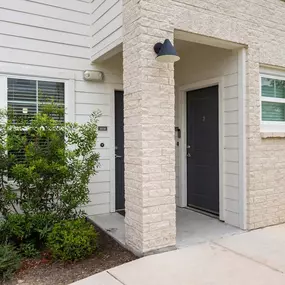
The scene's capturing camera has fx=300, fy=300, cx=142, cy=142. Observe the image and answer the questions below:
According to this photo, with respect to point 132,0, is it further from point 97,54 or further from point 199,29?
point 97,54

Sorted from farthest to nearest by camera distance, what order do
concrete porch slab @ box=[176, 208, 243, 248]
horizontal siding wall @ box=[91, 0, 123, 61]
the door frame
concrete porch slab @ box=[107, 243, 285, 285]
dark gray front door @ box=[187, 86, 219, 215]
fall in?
the door frame → dark gray front door @ box=[187, 86, 219, 215] → horizontal siding wall @ box=[91, 0, 123, 61] → concrete porch slab @ box=[176, 208, 243, 248] → concrete porch slab @ box=[107, 243, 285, 285]

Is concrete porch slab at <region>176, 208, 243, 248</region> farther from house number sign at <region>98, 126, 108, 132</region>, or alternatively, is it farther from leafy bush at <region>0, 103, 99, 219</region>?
house number sign at <region>98, 126, 108, 132</region>

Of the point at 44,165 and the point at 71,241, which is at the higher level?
the point at 44,165

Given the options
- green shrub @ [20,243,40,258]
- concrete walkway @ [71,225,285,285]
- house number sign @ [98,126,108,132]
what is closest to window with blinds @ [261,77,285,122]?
concrete walkway @ [71,225,285,285]

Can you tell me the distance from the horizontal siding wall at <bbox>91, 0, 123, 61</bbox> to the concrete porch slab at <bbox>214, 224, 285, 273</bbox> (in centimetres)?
312

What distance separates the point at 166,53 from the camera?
3375 mm

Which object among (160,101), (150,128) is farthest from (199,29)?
(150,128)

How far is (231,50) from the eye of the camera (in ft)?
15.2

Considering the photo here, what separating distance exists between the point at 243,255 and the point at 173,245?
83 cm

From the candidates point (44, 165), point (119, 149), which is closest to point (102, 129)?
point (119, 149)

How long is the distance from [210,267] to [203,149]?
8.22 feet

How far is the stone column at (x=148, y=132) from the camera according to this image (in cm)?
354

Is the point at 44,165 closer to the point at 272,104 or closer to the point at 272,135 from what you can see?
the point at 272,135

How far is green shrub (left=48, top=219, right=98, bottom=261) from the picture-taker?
353 centimetres
